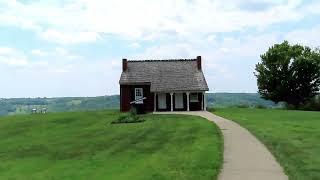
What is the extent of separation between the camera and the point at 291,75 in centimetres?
7431

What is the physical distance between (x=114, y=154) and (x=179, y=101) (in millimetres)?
38971

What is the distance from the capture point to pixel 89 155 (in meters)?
22.5

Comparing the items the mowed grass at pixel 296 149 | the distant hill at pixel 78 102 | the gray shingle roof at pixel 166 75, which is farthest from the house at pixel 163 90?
the distant hill at pixel 78 102

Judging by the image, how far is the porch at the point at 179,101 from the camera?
60.5m

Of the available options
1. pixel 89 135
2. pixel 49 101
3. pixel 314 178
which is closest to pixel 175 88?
pixel 89 135

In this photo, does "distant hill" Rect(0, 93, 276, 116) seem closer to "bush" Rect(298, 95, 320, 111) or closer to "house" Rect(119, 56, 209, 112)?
"bush" Rect(298, 95, 320, 111)

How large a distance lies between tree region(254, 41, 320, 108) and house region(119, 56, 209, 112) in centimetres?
1676

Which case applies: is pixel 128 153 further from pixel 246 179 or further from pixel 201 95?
pixel 201 95

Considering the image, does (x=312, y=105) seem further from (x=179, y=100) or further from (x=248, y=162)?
(x=248, y=162)

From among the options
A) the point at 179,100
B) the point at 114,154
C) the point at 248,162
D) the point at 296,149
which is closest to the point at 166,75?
the point at 179,100

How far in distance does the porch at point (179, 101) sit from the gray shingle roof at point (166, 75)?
84 centimetres

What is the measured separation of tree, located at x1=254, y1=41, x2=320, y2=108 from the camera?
2913 inches

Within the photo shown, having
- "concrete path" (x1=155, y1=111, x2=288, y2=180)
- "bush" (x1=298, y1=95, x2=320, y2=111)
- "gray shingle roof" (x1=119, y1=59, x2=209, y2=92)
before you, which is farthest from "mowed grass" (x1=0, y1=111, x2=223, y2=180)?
"bush" (x1=298, y1=95, x2=320, y2=111)

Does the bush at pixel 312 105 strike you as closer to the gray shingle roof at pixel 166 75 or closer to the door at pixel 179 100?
the gray shingle roof at pixel 166 75
